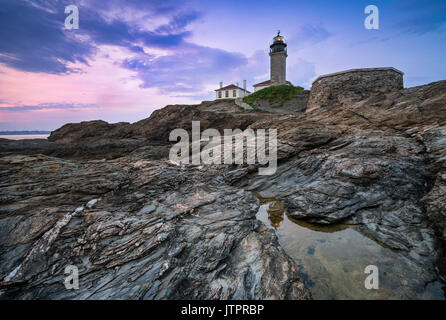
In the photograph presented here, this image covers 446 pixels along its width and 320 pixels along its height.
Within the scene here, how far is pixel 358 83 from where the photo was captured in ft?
71.4

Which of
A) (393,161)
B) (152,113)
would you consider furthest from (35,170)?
(152,113)

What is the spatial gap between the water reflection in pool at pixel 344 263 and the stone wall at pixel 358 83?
1808 centimetres

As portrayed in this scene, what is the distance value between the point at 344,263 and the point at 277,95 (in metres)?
38.0

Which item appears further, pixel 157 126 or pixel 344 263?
pixel 157 126

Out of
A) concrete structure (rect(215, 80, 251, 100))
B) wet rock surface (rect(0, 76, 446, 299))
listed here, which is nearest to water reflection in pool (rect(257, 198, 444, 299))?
wet rock surface (rect(0, 76, 446, 299))

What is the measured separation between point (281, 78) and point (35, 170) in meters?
55.2

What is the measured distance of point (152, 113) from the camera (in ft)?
94.3

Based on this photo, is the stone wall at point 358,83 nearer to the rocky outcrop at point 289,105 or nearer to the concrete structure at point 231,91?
the rocky outcrop at point 289,105

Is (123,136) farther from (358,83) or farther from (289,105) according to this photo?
(358,83)

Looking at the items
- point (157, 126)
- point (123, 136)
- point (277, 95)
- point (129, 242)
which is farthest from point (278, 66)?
point (129, 242)

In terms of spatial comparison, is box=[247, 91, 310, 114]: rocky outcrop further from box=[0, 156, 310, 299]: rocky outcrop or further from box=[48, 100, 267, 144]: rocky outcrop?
box=[0, 156, 310, 299]: rocky outcrop

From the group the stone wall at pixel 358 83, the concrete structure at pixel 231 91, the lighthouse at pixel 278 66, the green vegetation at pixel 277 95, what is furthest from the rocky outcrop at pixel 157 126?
the concrete structure at pixel 231 91

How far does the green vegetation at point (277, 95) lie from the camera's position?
37.3 meters
